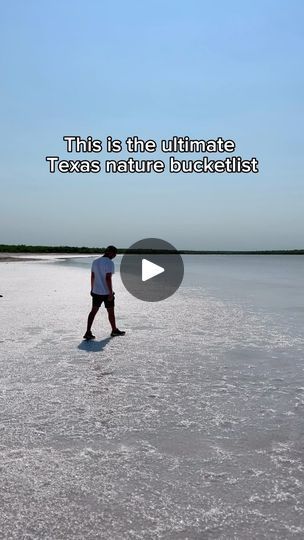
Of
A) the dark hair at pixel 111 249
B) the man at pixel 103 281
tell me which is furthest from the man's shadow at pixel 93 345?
the dark hair at pixel 111 249

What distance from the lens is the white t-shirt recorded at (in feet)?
36.6

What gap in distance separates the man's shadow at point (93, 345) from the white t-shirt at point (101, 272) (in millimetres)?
1155

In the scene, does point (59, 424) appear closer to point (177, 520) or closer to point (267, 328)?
point (177, 520)

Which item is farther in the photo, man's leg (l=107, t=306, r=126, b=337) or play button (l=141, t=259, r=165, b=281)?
play button (l=141, t=259, r=165, b=281)

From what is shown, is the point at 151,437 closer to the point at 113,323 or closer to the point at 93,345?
the point at 93,345

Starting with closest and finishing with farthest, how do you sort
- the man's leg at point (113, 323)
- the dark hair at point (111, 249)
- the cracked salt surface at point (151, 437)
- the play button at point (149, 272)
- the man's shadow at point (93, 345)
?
the cracked salt surface at point (151, 437) → the man's shadow at point (93, 345) → the dark hair at point (111, 249) → the man's leg at point (113, 323) → the play button at point (149, 272)

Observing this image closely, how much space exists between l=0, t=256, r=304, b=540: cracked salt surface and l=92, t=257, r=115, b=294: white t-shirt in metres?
1.15

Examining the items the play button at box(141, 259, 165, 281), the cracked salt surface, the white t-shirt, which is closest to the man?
the white t-shirt

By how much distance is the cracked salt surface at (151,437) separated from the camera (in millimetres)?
3654

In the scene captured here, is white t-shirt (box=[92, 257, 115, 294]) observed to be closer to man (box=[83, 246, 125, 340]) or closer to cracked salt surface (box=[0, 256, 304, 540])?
man (box=[83, 246, 125, 340])

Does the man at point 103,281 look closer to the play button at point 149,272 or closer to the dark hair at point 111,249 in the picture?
the dark hair at point 111,249

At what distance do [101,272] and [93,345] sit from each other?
1.75 m

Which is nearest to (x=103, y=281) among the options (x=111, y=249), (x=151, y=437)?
(x=111, y=249)

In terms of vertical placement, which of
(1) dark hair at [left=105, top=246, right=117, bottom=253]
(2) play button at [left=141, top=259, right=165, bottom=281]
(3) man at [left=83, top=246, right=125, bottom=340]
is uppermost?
(1) dark hair at [left=105, top=246, right=117, bottom=253]
